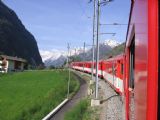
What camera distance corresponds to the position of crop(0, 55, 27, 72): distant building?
10450cm

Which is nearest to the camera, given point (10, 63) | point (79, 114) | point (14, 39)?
point (79, 114)

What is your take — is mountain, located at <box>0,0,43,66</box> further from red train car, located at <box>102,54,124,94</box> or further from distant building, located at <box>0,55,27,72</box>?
red train car, located at <box>102,54,124,94</box>

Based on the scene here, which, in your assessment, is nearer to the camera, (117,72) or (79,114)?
(79,114)

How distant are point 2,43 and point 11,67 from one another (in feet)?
35.3

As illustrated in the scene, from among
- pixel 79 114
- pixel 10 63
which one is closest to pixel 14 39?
pixel 10 63

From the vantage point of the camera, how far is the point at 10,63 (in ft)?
370

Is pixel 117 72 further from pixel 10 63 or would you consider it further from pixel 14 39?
pixel 14 39

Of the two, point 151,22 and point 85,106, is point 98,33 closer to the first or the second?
point 85,106

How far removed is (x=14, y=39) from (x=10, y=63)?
22.0 metres

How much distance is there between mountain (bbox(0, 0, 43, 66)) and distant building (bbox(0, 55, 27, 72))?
18.8 feet

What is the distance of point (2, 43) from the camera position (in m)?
124

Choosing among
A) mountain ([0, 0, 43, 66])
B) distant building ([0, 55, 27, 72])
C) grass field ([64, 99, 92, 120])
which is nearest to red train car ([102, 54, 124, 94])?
grass field ([64, 99, 92, 120])

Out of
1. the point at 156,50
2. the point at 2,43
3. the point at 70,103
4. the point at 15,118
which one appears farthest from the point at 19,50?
the point at 156,50

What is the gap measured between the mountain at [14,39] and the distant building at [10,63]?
5715 millimetres
